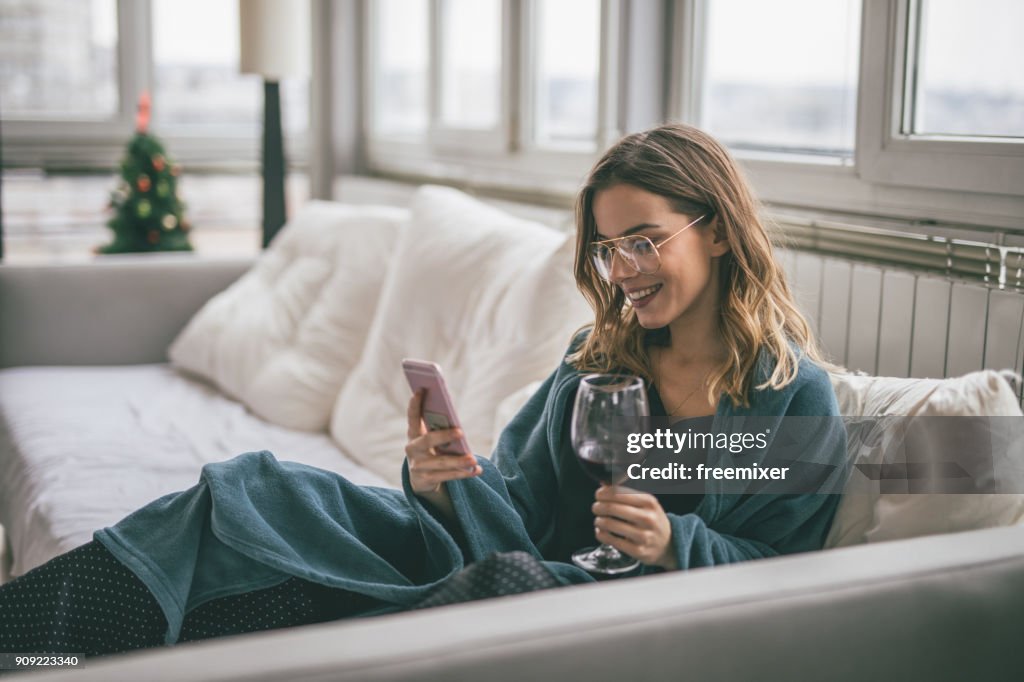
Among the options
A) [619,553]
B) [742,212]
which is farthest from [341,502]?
[742,212]

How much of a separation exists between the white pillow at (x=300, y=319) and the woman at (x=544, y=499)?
3.51 ft

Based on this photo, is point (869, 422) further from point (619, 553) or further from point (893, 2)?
point (893, 2)

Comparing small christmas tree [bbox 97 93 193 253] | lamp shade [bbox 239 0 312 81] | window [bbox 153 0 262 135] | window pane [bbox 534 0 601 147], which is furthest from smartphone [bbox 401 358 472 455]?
window [bbox 153 0 262 135]

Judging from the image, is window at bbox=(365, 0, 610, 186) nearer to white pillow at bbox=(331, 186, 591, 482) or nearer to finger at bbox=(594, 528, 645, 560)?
white pillow at bbox=(331, 186, 591, 482)

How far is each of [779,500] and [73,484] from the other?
1328mm

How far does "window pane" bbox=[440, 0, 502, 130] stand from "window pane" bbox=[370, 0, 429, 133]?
14cm

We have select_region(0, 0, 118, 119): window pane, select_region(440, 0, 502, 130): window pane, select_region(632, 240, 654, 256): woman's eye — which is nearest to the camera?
select_region(632, 240, 654, 256): woman's eye

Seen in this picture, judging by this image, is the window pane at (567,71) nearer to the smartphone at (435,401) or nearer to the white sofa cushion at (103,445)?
the white sofa cushion at (103,445)

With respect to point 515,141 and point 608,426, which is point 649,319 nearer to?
point 608,426

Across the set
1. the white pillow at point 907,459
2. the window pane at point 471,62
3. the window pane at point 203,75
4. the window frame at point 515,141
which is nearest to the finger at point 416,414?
the white pillow at point 907,459

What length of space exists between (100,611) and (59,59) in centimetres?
369

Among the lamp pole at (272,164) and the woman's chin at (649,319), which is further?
the lamp pole at (272,164)

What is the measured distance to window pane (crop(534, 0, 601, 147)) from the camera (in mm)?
2715

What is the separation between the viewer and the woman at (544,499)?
124cm
